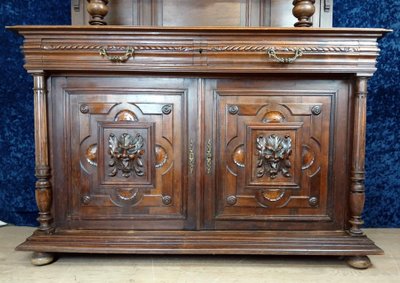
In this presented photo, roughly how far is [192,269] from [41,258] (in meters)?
0.68

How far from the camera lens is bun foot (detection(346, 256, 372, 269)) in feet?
5.39

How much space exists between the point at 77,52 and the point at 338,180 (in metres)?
1.31

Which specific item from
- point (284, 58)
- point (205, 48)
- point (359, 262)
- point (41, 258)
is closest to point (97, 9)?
point (205, 48)

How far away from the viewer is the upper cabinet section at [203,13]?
2092 mm

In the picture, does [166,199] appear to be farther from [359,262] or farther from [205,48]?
[359,262]

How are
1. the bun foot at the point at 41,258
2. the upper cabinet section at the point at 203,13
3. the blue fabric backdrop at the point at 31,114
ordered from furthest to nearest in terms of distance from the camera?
the blue fabric backdrop at the point at 31,114
the upper cabinet section at the point at 203,13
the bun foot at the point at 41,258

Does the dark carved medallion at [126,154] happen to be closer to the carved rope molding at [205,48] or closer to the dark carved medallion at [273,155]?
the carved rope molding at [205,48]

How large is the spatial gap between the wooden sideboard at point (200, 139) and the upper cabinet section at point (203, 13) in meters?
0.55

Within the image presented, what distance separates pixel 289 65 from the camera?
1606 mm

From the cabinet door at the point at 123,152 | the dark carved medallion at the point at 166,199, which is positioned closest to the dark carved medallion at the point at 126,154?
the cabinet door at the point at 123,152

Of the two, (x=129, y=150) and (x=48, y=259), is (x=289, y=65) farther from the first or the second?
(x=48, y=259)

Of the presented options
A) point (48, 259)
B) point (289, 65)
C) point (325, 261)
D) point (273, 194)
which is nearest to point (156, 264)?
point (48, 259)

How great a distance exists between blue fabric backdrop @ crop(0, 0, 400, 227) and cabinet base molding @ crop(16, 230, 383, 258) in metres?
0.78

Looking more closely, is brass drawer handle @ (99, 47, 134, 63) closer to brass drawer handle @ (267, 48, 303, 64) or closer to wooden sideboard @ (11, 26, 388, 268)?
wooden sideboard @ (11, 26, 388, 268)
